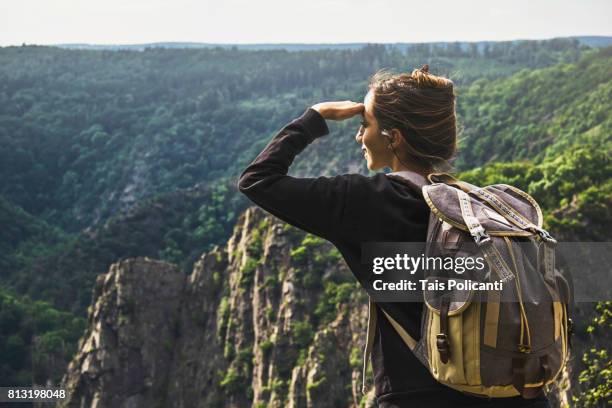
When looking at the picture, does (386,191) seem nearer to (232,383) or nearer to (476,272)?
(476,272)

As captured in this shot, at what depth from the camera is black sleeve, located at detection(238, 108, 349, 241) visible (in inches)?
175

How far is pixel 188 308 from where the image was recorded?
54344 mm

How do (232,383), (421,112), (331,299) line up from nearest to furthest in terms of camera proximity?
(421,112) → (331,299) → (232,383)

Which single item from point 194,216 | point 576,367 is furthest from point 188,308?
point 194,216

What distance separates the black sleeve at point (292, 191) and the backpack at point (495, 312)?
46cm

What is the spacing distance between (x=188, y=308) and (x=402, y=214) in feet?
166

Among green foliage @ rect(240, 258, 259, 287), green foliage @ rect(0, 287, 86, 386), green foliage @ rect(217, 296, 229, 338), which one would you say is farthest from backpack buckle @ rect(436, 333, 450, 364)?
green foliage @ rect(0, 287, 86, 386)

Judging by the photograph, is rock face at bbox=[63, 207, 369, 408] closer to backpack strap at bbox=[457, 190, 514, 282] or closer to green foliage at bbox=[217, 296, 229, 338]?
green foliage at bbox=[217, 296, 229, 338]

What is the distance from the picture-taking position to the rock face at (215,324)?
48156 mm

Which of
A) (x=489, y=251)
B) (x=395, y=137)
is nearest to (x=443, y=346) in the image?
(x=489, y=251)

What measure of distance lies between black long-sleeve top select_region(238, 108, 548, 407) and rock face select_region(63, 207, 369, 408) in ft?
133

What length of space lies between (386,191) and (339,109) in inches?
24.2

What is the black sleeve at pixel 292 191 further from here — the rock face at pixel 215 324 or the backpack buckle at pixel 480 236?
the rock face at pixel 215 324

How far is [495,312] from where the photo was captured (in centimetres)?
395
